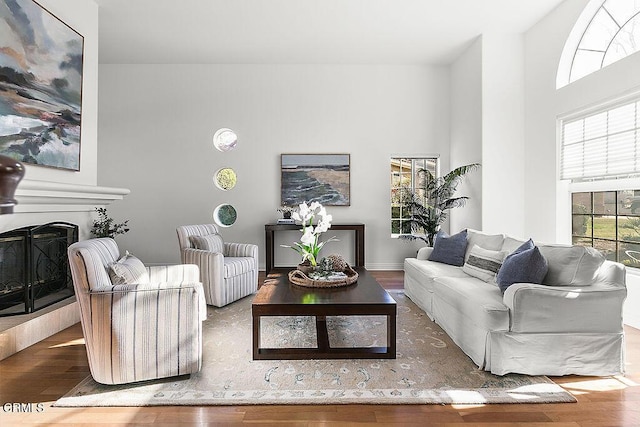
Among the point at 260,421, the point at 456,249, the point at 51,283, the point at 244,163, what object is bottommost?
the point at 260,421

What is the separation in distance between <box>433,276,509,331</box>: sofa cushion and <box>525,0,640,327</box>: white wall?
165 centimetres

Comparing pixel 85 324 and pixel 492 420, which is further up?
pixel 85 324

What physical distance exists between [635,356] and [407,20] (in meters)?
4.08

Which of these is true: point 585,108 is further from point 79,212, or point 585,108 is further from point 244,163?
point 79,212

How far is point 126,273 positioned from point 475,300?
2.31 metres

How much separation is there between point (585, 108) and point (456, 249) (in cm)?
195

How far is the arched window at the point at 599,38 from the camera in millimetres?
3662

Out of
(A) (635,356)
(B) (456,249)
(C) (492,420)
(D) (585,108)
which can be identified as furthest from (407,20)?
(C) (492,420)

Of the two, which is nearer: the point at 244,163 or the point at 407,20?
the point at 407,20

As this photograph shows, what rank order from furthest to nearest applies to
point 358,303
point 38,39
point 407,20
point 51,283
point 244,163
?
1. point 244,163
2. point 407,20
3. point 51,283
4. point 38,39
5. point 358,303

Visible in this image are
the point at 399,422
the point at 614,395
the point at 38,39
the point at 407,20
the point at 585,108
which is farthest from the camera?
the point at 407,20

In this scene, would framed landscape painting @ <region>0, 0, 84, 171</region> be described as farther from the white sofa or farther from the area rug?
the white sofa

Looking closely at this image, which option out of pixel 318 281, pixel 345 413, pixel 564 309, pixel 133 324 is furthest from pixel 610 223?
pixel 133 324

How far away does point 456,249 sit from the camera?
405 centimetres
